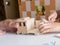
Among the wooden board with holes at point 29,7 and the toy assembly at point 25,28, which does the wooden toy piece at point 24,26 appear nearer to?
the toy assembly at point 25,28

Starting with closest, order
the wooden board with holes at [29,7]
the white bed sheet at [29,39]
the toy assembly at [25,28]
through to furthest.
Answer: the white bed sheet at [29,39], the toy assembly at [25,28], the wooden board with holes at [29,7]

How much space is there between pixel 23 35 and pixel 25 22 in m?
0.09

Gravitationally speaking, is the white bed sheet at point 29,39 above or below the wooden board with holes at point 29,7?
below

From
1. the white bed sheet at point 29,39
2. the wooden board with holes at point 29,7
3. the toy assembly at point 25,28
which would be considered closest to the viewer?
the white bed sheet at point 29,39

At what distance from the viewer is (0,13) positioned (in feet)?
7.04

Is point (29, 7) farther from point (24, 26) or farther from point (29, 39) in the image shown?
point (29, 39)

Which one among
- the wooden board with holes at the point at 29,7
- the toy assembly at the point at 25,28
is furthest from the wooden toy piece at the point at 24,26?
the wooden board with holes at the point at 29,7

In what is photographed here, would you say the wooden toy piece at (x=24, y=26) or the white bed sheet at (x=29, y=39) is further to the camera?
the wooden toy piece at (x=24, y=26)

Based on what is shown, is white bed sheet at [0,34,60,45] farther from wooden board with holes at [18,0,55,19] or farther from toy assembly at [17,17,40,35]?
wooden board with holes at [18,0,55,19]

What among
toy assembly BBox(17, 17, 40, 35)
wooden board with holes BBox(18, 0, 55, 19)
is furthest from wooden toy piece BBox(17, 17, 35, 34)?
wooden board with holes BBox(18, 0, 55, 19)

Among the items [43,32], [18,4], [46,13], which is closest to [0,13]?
[18,4]

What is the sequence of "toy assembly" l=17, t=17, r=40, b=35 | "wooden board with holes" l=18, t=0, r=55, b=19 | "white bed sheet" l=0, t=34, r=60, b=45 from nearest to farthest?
"white bed sheet" l=0, t=34, r=60, b=45
"toy assembly" l=17, t=17, r=40, b=35
"wooden board with holes" l=18, t=0, r=55, b=19

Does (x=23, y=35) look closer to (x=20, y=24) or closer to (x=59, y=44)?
(x=20, y=24)

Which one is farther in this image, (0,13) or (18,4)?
(0,13)
